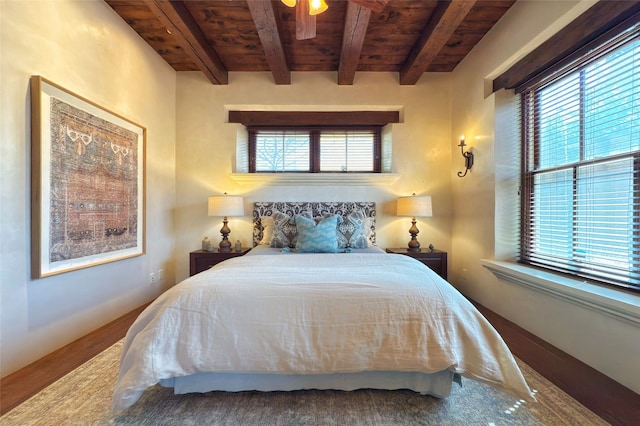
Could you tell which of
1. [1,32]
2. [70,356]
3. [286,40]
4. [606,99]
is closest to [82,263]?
[70,356]

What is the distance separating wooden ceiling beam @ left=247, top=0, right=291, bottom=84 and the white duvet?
224cm

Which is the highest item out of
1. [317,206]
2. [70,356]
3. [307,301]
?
[317,206]

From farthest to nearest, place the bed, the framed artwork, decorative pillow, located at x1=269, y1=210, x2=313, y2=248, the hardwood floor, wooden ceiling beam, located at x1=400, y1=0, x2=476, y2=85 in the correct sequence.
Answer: decorative pillow, located at x1=269, y1=210, x2=313, y2=248, wooden ceiling beam, located at x1=400, y1=0, x2=476, y2=85, the framed artwork, the hardwood floor, the bed

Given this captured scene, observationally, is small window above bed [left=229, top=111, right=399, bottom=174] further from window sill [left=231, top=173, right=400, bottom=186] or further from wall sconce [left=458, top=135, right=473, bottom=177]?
wall sconce [left=458, top=135, right=473, bottom=177]

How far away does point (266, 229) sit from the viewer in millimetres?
3146

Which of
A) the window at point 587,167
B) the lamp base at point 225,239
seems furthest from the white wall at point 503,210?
the lamp base at point 225,239

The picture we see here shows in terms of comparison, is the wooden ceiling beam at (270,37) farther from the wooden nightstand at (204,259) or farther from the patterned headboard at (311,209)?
the wooden nightstand at (204,259)

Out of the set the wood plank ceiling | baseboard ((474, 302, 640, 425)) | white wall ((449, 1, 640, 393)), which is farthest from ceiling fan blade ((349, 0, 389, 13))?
baseboard ((474, 302, 640, 425))

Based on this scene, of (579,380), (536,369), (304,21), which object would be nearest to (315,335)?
(536,369)

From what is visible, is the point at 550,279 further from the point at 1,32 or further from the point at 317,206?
the point at 1,32

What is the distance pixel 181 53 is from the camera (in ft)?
9.65

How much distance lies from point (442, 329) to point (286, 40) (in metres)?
3.00

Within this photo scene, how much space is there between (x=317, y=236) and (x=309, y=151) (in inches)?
55.8

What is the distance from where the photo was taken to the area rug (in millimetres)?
1240
